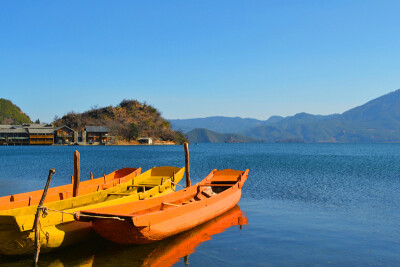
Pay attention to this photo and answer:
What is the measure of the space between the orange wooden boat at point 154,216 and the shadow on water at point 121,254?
504 millimetres

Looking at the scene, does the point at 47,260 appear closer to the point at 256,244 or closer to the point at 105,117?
the point at 256,244

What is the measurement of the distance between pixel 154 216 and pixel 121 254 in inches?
77.7

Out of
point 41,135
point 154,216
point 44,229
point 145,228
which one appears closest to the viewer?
point 44,229

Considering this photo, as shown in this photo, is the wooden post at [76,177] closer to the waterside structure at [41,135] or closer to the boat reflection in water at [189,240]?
the boat reflection in water at [189,240]

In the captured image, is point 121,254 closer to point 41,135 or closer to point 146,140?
point 41,135

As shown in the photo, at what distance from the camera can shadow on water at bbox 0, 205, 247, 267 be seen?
43.0ft

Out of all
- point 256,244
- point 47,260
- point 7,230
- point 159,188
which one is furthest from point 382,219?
point 7,230

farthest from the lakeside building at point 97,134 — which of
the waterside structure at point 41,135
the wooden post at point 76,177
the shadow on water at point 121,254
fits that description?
the shadow on water at point 121,254

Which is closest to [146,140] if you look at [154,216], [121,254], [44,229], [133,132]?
[133,132]

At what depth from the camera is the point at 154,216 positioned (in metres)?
13.9

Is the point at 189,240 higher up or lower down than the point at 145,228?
lower down

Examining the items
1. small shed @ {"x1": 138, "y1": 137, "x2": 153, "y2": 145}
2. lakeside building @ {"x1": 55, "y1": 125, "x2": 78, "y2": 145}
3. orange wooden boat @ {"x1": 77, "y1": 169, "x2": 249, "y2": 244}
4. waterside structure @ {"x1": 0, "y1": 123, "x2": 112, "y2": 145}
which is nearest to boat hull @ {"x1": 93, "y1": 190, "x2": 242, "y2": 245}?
orange wooden boat @ {"x1": 77, "y1": 169, "x2": 249, "y2": 244}

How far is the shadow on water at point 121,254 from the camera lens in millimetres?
13102

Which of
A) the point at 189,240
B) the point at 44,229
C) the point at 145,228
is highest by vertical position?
the point at 44,229
